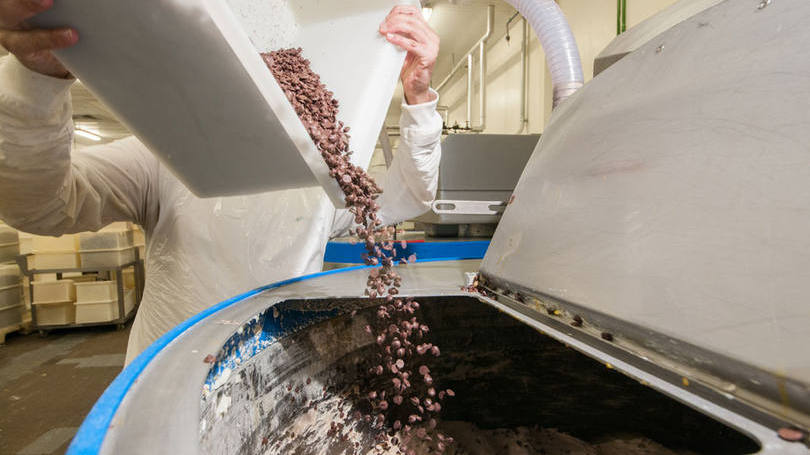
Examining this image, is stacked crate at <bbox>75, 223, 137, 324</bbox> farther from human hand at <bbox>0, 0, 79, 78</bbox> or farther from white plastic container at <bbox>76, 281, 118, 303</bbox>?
human hand at <bbox>0, 0, 79, 78</bbox>

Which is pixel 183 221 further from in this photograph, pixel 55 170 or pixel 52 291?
pixel 52 291

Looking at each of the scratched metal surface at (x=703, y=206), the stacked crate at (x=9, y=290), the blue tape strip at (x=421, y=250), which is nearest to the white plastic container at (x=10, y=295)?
the stacked crate at (x=9, y=290)

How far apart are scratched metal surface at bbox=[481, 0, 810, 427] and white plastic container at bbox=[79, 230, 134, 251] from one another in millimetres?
3897

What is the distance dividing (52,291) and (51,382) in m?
1.12

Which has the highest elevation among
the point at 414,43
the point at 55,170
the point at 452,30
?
the point at 452,30

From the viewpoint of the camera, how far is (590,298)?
0.42 meters

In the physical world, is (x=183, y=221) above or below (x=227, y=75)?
below

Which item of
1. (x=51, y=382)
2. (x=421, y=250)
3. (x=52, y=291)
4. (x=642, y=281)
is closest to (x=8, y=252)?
(x=52, y=291)

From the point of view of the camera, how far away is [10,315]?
308cm

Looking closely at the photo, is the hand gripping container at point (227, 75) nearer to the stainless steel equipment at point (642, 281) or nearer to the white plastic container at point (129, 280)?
the stainless steel equipment at point (642, 281)

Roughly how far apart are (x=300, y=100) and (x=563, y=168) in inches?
17.5

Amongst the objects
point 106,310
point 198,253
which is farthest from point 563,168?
point 106,310

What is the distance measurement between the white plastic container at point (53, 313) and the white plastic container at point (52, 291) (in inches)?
2.2

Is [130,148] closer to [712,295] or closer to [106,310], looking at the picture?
[712,295]
